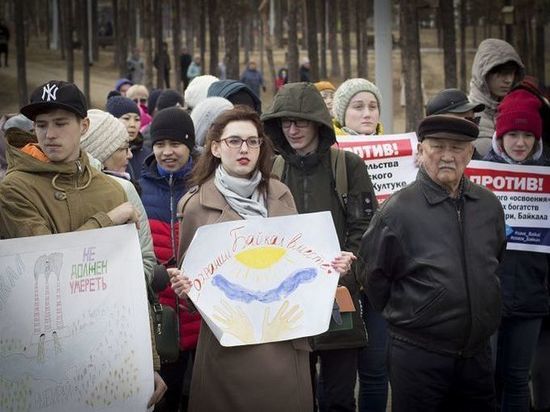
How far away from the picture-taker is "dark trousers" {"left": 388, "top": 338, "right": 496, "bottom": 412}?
5066 millimetres

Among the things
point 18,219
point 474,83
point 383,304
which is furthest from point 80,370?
point 474,83

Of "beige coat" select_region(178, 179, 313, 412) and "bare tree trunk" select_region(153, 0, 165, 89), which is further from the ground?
"bare tree trunk" select_region(153, 0, 165, 89)

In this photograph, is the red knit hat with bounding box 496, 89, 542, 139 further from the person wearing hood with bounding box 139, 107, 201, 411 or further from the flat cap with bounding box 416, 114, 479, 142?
the person wearing hood with bounding box 139, 107, 201, 411

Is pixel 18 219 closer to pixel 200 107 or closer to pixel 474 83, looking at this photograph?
pixel 200 107

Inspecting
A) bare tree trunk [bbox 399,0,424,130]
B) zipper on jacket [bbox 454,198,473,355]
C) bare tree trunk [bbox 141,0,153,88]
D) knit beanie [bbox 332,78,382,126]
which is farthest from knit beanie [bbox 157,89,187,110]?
bare tree trunk [bbox 141,0,153,88]

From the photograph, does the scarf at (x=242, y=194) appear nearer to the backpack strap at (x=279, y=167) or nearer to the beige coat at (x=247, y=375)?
the beige coat at (x=247, y=375)

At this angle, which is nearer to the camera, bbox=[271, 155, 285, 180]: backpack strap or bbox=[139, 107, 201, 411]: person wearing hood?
bbox=[271, 155, 285, 180]: backpack strap

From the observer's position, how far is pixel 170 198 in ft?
20.3

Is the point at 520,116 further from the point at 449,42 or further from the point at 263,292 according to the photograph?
the point at 449,42

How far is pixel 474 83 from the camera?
25.1 feet

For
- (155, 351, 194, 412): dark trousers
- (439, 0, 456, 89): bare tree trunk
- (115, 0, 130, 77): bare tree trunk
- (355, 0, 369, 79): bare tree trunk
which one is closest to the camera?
(155, 351, 194, 412): dark trousers

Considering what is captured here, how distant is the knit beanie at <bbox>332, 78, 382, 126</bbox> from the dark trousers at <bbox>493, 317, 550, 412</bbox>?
1697 mm

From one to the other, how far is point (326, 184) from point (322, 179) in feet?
0.11

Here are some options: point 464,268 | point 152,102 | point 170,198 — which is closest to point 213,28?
point 152,102
